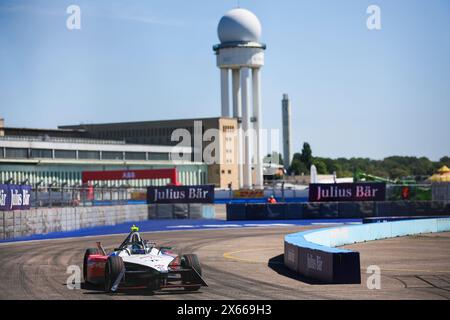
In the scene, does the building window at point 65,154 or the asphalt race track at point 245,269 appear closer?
the asphalt race track at point 245,269

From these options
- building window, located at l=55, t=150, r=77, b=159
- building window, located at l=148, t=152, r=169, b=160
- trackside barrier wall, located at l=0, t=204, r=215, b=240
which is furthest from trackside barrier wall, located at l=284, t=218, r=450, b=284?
building window, located at l=148, t=152, r=169, b=160

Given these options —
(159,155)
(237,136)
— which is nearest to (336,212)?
(159,155)

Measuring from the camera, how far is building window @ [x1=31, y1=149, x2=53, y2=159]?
285ft

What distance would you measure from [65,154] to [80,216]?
161ft

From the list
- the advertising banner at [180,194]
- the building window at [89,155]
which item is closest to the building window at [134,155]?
the building window at [89,155]

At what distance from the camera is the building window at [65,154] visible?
9035 cm

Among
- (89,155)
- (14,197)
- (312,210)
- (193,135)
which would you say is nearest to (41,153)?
(89,155)

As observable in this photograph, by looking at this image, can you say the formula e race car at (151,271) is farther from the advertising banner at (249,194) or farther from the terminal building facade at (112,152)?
the advertising banner at (249,194)

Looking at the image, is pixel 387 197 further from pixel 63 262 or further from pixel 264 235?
pixel 63 262

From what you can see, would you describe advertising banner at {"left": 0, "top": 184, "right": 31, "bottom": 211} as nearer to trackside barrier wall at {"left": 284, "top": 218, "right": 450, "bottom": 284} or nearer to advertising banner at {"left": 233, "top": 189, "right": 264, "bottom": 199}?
trackside barrier wall at {"left": 284, "top": 218, "right": 450, "bottom": 284}

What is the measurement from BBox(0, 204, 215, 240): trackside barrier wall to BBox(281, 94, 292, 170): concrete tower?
116100mm

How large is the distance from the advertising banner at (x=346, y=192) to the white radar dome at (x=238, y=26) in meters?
66.2

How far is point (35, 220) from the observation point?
124ft
